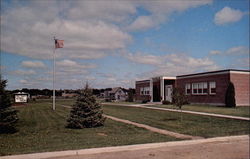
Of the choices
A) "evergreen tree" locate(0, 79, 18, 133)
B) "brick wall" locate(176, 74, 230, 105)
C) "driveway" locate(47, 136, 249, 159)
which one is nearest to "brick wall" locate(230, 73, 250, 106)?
"brick wall" locate(176, 74, 230, 105)

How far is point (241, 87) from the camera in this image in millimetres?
26203

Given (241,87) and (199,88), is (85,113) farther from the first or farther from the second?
(199,88)

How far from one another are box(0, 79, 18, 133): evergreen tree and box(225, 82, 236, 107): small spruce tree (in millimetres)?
21045

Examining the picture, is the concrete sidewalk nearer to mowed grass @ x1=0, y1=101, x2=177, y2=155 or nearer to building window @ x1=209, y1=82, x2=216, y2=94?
mowed grass @ x1=0, y1=101, x2=177, y2=155

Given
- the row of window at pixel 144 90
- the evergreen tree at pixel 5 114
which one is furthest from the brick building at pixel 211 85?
the evergreen tree at pixel 5 114

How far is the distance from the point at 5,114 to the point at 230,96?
70.6 feet

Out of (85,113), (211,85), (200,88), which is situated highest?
(211,85)

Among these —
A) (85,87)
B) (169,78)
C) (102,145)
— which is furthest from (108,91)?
(102,145)

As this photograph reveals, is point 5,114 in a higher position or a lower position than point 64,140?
higher

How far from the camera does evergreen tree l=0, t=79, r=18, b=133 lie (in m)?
10.6

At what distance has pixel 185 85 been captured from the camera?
32.4 meters

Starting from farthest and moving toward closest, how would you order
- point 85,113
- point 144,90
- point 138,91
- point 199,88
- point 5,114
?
point 138,91 < point 144,90 < point 199,88 < point 85,113 < point 5,114

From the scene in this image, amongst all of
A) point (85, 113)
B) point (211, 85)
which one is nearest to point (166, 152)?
point (85, 113)

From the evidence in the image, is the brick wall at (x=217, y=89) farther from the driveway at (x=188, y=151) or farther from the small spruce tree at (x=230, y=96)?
the driveway at (x=188, y=151)
